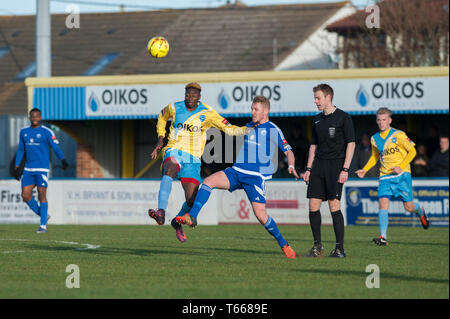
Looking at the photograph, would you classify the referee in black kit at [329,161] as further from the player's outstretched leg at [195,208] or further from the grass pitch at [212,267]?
the player's outstretched leg at [195,208]

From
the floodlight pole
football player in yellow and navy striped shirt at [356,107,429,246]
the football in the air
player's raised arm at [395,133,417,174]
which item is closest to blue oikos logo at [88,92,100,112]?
the floodlight pole

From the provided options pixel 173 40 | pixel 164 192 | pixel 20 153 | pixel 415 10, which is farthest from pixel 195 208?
pixel 173 40

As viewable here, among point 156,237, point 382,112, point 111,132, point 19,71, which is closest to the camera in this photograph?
point 382,112

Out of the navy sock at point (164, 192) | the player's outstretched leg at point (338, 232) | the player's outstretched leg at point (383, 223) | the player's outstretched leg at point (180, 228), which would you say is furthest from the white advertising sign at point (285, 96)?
the navy sock at point (164, 192)

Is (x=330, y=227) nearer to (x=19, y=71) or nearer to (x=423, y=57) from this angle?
(x=423, y=57)

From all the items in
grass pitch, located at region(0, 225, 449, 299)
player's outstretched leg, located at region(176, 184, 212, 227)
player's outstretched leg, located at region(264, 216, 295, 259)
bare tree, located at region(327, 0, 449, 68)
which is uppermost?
bare tree, located at region(327, 0, 449, 68)

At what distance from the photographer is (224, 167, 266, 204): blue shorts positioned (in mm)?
11492

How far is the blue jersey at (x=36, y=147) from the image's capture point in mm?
17906

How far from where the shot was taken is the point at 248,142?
453 inches

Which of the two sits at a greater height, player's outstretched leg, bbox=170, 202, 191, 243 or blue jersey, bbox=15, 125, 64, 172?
blue jersey, bbox=15, 125, 64, 172

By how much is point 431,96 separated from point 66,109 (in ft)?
33.6

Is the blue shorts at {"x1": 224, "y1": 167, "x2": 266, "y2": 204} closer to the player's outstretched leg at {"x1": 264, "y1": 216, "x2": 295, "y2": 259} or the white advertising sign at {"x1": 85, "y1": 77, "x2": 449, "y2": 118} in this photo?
the player's outstretched leg at {"x1": 264, "y1": 216, "x2": 295, "y2": 259}

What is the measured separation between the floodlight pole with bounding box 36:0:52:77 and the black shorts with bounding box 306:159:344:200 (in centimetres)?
1817
